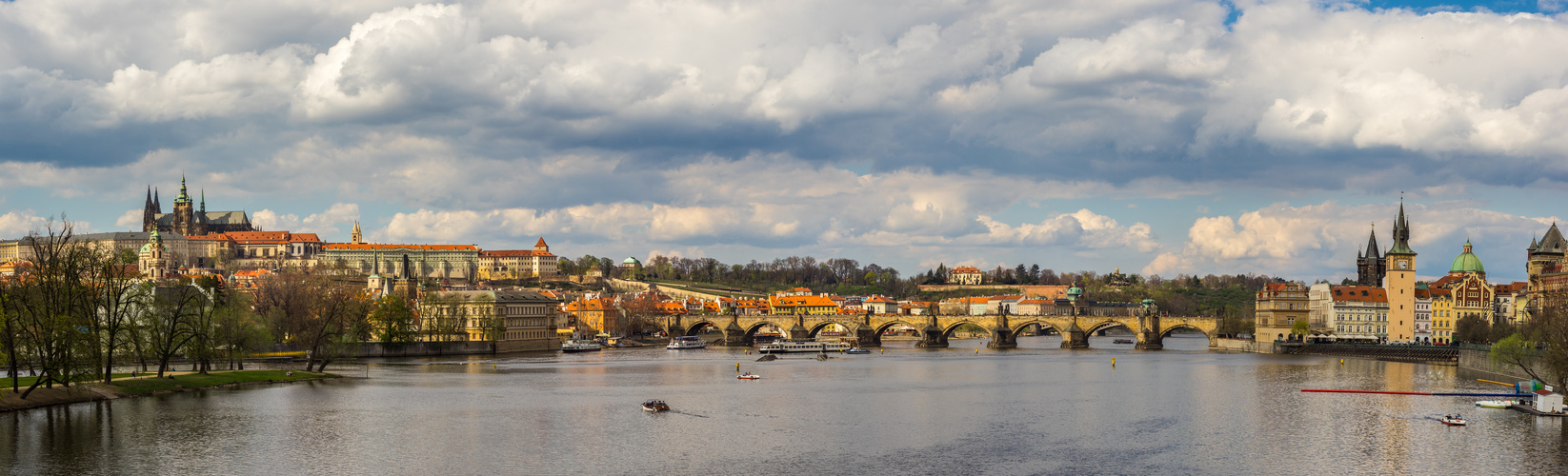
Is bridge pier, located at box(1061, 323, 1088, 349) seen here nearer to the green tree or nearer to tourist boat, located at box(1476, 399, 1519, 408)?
the green tree

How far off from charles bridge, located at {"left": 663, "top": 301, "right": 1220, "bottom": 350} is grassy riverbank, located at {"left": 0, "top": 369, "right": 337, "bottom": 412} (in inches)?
3323

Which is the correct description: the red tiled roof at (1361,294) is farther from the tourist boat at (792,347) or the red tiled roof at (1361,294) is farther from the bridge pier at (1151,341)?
the tourist boat at (792,347)

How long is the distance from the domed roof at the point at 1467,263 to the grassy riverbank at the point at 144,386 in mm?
121137

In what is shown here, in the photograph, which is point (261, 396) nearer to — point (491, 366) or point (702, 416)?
point (702, 416)

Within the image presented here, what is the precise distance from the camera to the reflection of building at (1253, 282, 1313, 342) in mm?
134500

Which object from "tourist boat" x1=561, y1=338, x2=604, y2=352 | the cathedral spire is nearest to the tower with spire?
the cathedral spire

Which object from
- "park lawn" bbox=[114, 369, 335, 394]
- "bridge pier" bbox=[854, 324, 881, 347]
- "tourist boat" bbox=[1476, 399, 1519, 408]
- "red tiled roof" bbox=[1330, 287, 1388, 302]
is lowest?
"bridge pier" bbox=[854, 324, 881, 347]

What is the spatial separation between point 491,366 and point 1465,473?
69.5 m

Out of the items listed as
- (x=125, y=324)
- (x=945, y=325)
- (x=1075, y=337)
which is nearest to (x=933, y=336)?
(x=945, y=325)

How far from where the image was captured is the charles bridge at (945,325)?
139 meters

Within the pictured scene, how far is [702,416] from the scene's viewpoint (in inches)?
2109

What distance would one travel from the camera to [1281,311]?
135000mm

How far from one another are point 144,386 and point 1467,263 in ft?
438

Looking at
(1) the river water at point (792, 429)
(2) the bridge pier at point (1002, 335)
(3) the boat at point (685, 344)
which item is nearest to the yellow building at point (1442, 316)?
(2) the bridge pier at point (1002, 335)
